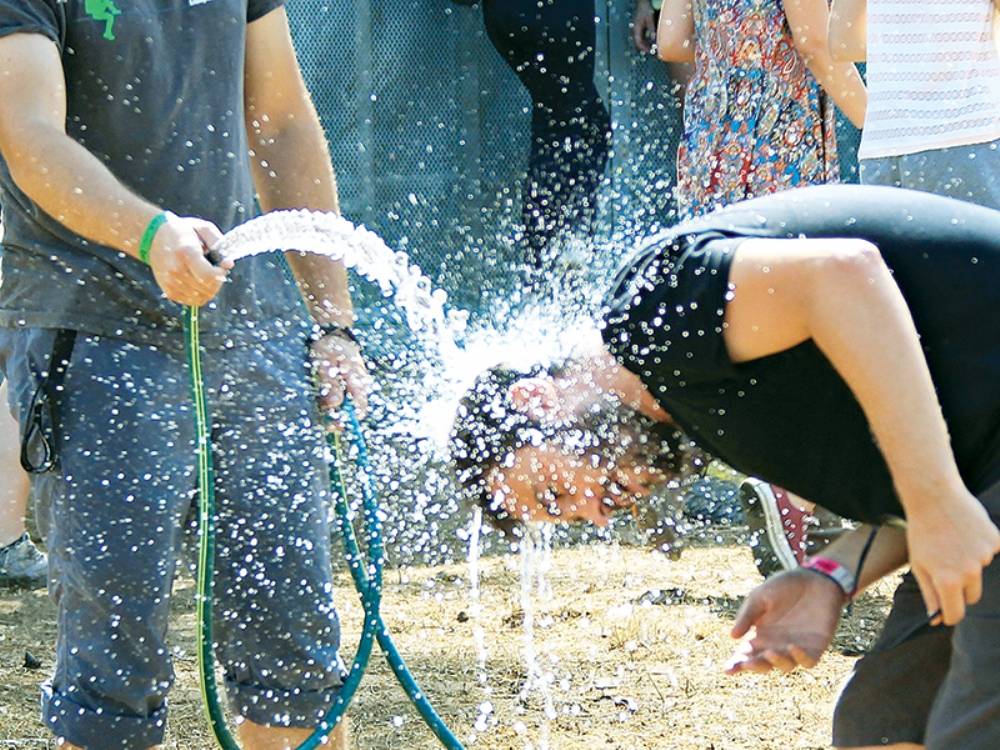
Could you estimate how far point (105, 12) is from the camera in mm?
3178

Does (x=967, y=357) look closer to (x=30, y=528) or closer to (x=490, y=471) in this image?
(x=490, y=471)

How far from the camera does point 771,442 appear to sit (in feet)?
8.65

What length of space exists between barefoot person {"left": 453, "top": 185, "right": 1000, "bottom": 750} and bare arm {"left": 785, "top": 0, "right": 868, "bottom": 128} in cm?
237

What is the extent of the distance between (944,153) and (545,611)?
6.22 ft

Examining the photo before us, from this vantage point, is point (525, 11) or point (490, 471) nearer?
point (490, 471)

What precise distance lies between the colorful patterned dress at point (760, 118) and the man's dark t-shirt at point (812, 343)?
8.31 feet

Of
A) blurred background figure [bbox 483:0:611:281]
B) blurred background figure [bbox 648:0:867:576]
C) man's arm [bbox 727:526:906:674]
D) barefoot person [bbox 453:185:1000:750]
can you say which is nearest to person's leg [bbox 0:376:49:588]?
blurred background figure [bbox 648:0:867:576]

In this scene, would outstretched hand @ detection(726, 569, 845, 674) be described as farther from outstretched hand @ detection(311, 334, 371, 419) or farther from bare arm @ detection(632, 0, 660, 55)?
bare arm @ detection(632, 0, 660, 55)

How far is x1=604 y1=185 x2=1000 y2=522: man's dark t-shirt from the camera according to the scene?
2.49 metres

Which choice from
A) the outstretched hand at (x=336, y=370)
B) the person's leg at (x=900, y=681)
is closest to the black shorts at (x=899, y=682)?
the person's leg at (x=900, y=681)

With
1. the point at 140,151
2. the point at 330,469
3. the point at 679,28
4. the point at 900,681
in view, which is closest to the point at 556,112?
the point at 679,28

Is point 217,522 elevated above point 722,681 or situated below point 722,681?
above

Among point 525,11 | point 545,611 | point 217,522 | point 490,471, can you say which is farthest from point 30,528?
point 490,471

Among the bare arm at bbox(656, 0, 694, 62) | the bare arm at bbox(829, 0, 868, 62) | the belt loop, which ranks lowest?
the belt loop
